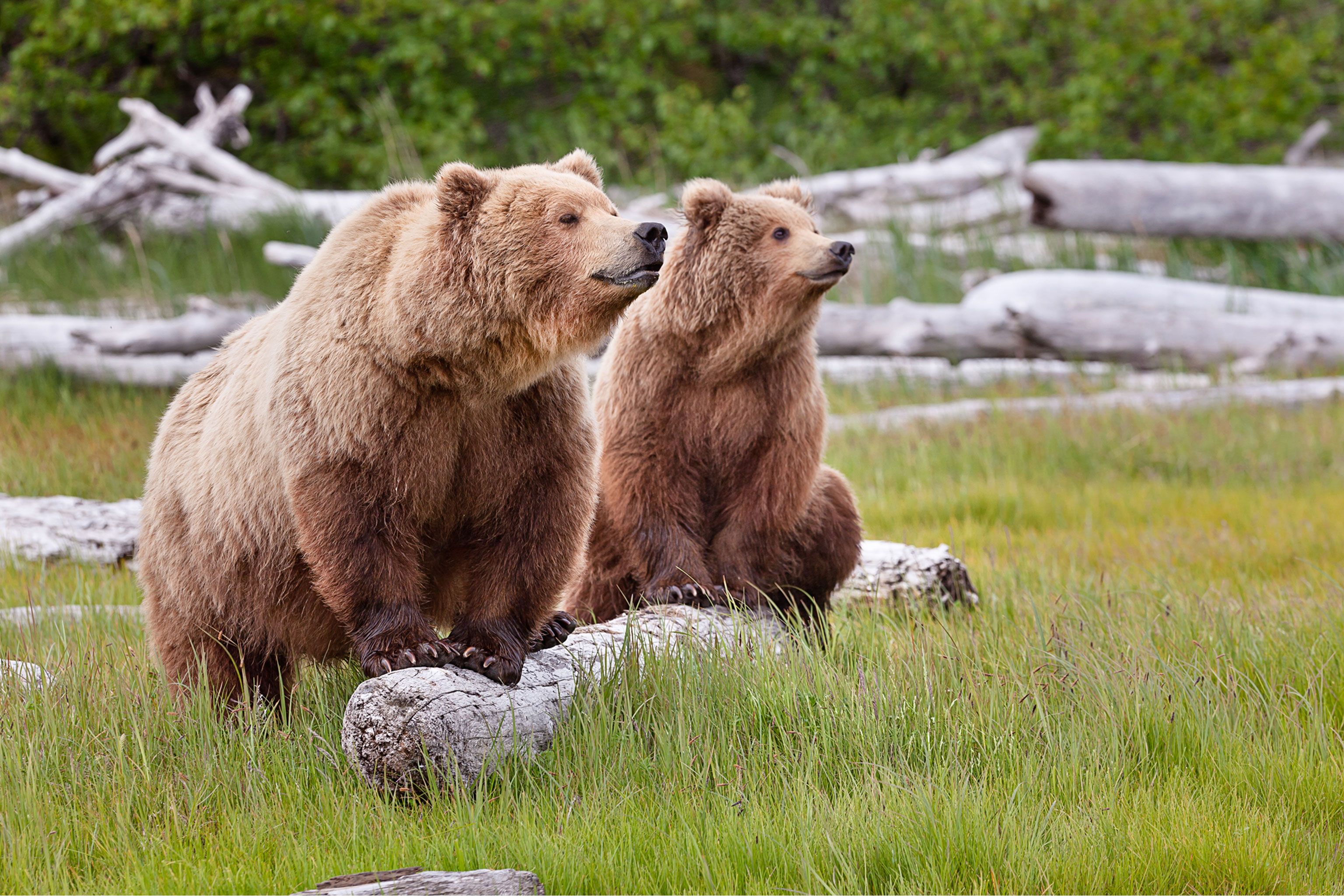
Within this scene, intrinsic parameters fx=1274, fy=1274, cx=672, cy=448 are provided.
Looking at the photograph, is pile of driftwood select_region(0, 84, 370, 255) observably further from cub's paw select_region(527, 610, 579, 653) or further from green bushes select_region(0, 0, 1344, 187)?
cub's paw select_region(527, 610, 579, 653)

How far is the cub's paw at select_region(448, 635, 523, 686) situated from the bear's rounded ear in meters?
1.86

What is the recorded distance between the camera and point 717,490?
438 cm

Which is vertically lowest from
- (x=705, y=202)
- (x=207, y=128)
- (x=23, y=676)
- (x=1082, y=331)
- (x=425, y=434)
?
(x=23, y=676)

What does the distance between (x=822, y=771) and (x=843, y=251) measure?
1725 mm

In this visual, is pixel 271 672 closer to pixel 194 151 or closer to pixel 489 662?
pixel 489 662

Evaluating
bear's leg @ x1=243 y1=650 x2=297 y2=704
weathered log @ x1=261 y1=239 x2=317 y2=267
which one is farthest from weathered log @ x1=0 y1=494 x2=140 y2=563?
weathered log @ x1=261 y1=239 x2=317 y2=267

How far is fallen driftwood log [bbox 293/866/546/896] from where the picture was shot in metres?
2.42

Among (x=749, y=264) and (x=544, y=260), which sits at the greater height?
(x=544, y=260)

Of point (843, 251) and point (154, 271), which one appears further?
point (154, 271)

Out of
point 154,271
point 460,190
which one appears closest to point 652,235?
point 460,190

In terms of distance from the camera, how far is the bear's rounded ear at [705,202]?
441cm

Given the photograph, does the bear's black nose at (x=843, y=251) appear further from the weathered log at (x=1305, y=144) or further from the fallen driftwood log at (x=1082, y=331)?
the weathered log at (x=1305, y=144)

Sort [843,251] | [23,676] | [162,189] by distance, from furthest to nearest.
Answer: [162,189] < [843,251] < [23,676]

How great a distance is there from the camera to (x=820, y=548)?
4.46 m
